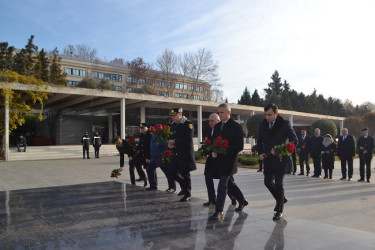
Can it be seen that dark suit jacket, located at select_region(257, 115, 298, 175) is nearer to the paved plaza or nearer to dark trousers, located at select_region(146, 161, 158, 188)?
the paved plaza

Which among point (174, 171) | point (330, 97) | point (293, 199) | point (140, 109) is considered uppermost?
point (330, 97)

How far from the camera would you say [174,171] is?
21.4ft

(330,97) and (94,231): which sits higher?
(330,97)

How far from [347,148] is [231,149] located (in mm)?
7242

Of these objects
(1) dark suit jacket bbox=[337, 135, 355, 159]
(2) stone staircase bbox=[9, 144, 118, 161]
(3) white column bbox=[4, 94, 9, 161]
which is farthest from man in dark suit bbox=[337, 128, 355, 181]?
(3) white column bbox=[4, 94, 9, 161]

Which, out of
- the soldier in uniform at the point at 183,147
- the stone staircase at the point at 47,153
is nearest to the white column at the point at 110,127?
the stone staircase at the point at 47,153

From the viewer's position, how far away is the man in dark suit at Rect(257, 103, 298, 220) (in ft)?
Answer: 15.7

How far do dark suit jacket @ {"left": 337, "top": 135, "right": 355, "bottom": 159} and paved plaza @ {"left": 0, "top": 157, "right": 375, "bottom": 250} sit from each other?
257cm

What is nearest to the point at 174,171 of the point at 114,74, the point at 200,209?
the point at 200,209

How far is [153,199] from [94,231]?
2261 mm

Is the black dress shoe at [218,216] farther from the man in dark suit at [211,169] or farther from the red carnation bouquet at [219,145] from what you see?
Answer: the red carnation bouquet at [219,145]

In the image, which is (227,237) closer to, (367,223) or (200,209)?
(200,209)

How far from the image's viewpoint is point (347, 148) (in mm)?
10305

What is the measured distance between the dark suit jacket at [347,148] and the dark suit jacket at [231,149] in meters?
7.10
